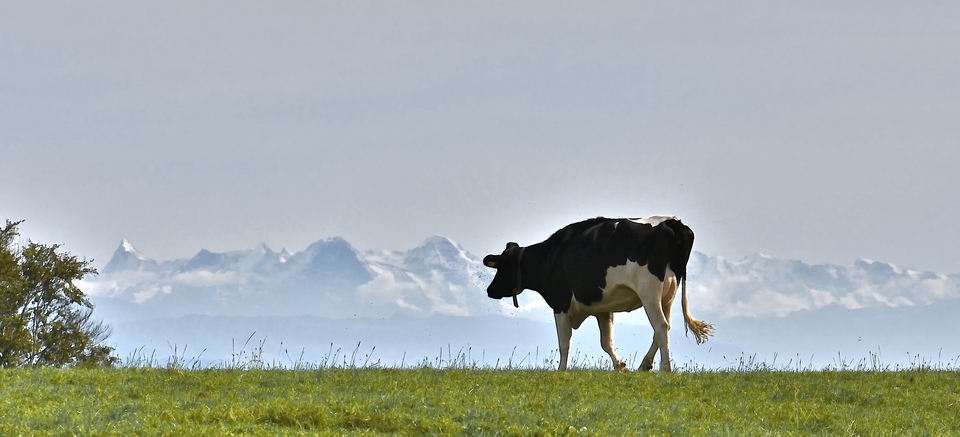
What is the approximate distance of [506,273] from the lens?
26.0 metres

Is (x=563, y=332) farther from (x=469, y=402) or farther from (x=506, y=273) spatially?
(x=469, y=402)

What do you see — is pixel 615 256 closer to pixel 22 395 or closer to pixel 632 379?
pixel 632 379

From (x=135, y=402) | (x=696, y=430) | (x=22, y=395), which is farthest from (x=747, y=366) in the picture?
(x=22, y=395)

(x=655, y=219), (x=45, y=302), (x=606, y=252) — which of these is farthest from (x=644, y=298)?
(x=45, y=302)

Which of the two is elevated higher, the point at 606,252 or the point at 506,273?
the point at 506,273

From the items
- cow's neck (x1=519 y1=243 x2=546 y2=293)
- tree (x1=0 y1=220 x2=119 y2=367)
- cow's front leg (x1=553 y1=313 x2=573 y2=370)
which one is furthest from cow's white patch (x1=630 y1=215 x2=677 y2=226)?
tree (x1=0 y1=220 x2=119 y2=367)

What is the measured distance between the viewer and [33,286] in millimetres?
45938

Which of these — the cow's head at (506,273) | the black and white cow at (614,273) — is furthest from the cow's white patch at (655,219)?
the cow's head at (506,273)

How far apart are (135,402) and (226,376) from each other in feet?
9.03

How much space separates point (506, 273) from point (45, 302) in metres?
27.7

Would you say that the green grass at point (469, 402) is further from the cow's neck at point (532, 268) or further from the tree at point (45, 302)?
the tree at point (45, 302)

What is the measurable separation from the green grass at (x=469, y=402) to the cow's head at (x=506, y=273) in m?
6.04

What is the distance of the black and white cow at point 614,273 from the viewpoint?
21.6 m

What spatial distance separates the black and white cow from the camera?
70.7 ft
